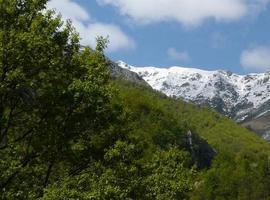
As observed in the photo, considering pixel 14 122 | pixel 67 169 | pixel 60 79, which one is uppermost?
pixel 60 79

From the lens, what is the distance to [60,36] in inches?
1048

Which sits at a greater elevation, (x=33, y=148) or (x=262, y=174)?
(x=262, y=174)

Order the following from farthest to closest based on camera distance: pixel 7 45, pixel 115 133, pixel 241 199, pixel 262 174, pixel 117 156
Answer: pixel 262 174 → pixel 241 199 → pixel 115 133 → pixel 117 156 → pixel 7 45

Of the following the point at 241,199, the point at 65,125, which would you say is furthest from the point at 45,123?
the point at 241,199

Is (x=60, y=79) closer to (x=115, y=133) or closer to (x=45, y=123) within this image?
(x=45, y=123)

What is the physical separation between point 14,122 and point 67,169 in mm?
3577

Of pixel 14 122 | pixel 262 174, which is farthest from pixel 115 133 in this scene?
pixel 262 174

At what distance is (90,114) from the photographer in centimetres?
2553

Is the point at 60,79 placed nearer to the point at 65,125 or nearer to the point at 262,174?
the point at 65,125

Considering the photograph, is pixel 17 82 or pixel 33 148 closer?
pixel 17 82

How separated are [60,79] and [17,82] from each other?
266cm

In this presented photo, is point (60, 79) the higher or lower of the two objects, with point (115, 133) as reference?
higher

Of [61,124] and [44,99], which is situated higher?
[44,99]

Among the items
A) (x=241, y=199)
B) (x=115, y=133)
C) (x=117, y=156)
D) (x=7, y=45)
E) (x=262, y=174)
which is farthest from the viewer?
(x=262, y=174)
